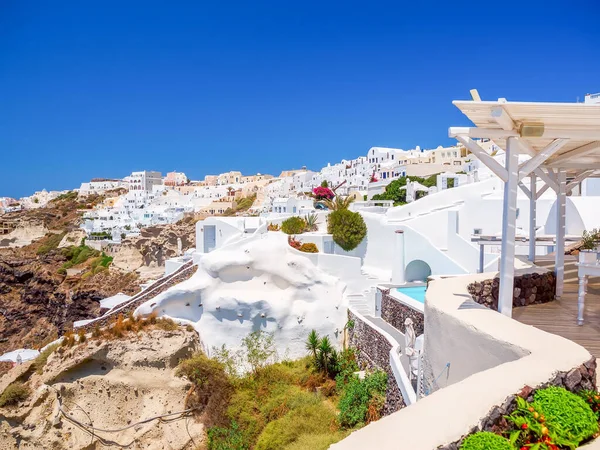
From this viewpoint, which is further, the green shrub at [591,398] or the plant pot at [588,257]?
the plant pot at [588,257]

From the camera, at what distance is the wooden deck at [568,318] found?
4734 mm

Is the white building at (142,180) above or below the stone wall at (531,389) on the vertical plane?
above

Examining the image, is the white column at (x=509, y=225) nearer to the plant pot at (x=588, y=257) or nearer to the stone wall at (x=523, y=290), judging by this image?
the stone wall at (x=523, y=290)

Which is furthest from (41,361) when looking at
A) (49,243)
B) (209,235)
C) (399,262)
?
(49,243)

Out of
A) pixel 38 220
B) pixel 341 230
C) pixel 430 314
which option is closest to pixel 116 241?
pixel 38 220

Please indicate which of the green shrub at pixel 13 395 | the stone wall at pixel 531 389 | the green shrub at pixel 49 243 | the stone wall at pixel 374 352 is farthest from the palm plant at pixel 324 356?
the green shrub at pixel 49 243

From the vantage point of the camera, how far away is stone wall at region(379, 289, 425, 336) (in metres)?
→ 9.52

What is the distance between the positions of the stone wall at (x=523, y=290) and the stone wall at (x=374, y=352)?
261 centimetres

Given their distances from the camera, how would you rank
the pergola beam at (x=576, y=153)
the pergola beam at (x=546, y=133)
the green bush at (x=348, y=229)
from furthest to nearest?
the green bush at (x=348, y=229), the pergola beam at (x=576, y=153), the pergola beam at (x=546, y=133)

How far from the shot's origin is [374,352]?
10.9m

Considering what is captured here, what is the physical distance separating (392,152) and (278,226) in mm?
39274

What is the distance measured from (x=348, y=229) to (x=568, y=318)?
44.5ft

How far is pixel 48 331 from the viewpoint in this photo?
27.9m

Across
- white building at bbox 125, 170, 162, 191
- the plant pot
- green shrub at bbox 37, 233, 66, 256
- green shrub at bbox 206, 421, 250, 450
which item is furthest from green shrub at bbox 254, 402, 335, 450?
white building at bbox 125, 170, 162, 191
